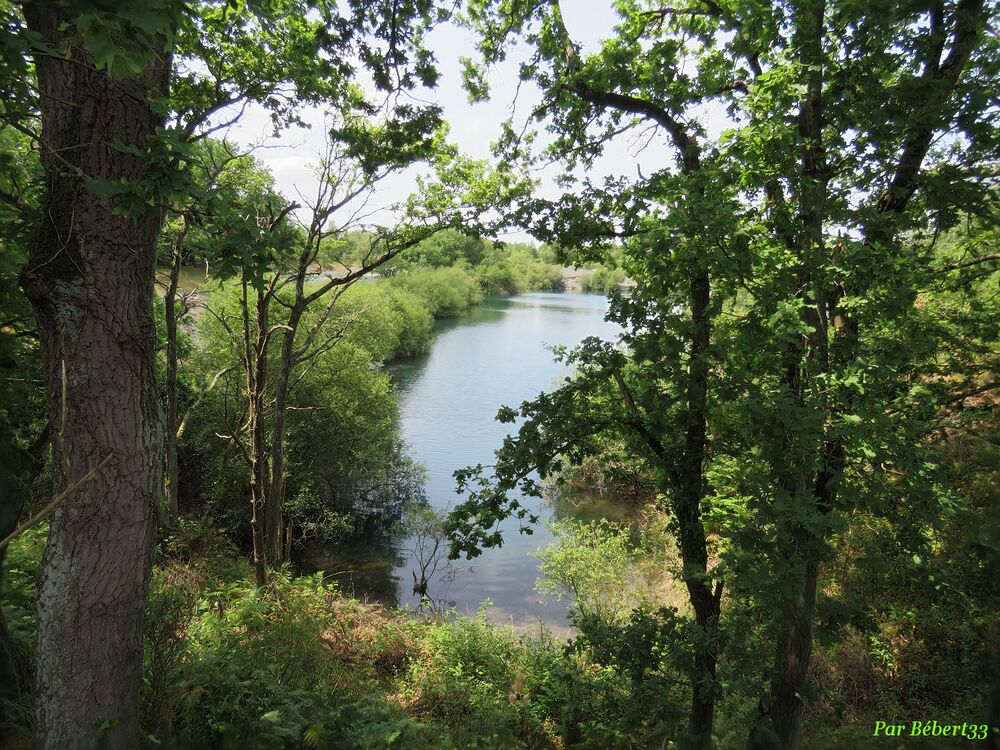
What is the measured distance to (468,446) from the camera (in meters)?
20.8

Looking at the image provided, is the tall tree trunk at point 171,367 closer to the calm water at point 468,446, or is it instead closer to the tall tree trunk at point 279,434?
the tall tree trunk at point 279,434

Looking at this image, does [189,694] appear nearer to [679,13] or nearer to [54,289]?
[54,289]

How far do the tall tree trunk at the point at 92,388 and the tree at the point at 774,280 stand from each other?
2585 mm

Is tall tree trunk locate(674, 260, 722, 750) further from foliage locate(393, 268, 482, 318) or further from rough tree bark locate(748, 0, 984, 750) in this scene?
foliage locate(393, 268, 482, 318)

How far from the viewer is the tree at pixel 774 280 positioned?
12.0 feet

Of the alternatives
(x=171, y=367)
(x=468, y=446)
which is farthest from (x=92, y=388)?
(x=468, y=446)

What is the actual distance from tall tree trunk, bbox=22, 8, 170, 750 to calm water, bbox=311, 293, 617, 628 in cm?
466

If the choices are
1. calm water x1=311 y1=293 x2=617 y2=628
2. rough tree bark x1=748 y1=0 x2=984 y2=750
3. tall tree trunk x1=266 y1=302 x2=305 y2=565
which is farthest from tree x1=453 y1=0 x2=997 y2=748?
tall tree trunk x1=266 y1=302 x2=305 y2=565

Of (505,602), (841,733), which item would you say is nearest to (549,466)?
(841,733)

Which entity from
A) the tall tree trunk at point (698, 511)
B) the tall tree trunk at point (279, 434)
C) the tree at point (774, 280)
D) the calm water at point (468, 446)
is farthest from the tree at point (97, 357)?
the tall tree trunk at point (279, 434)

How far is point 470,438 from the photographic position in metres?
21.5

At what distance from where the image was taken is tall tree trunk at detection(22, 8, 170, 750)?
265cm

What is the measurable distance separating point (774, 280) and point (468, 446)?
1730 centimetres

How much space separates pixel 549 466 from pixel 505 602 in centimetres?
902
